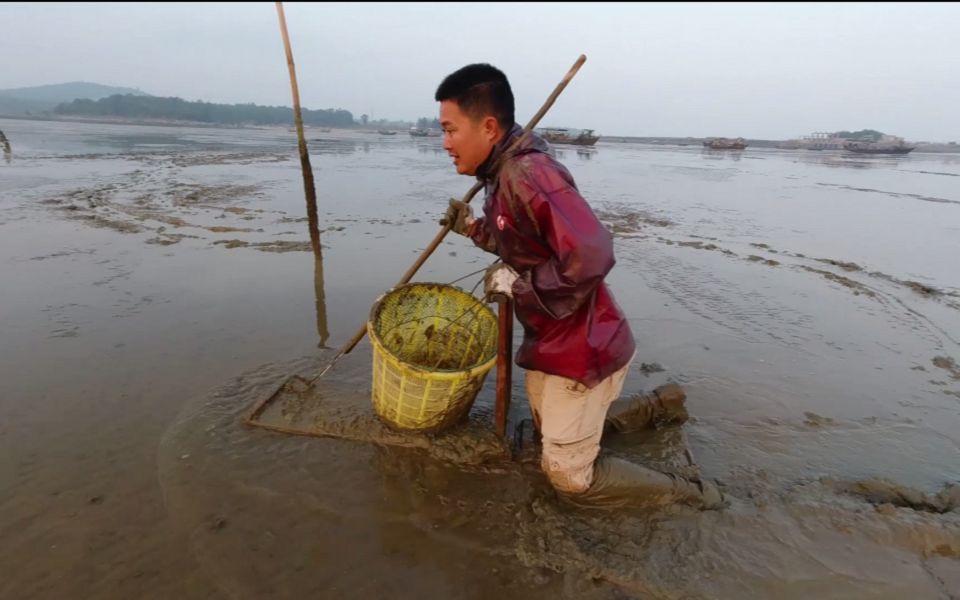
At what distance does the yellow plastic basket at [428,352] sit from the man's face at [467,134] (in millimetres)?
1013

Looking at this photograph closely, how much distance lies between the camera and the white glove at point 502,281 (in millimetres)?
2678

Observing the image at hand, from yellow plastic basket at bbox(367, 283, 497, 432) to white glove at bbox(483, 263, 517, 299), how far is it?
0.50m

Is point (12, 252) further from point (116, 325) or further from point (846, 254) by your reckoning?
point (846, 254)

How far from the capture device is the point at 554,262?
242 cm

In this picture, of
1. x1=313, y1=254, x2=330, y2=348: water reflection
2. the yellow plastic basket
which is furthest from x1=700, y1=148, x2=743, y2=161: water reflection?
the yellow plastic basket

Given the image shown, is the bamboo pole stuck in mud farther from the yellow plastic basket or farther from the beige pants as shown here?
the beige pants

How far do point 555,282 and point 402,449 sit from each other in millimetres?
1674

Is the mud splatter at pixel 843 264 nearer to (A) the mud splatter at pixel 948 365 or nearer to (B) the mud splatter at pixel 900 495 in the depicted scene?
(A) the mud splatter at pixel 948 365

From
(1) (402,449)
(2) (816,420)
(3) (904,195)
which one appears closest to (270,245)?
(1) (402,449)

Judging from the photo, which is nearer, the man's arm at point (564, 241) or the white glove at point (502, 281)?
the man's arm at point (564, 241)

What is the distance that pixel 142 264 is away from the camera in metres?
6.57

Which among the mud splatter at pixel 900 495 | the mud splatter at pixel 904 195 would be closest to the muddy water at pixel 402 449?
the mud splatter at pixel 900 495

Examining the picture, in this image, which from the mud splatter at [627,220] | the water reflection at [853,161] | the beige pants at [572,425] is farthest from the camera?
the water reflection at [853,161]

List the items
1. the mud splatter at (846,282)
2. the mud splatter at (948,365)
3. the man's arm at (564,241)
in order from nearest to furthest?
1. the man's arm at (564,241)
2. the mud splatter at (948,365)
3. the mud splatter at (846,282)
